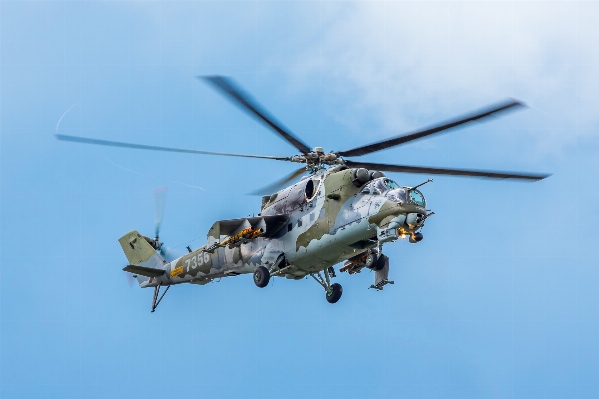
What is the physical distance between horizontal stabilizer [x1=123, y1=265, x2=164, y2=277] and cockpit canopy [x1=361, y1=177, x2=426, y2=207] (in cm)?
1267

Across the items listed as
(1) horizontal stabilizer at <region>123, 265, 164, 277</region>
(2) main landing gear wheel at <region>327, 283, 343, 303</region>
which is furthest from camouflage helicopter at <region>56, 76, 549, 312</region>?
(1) horizontal stabilizer at <region>123, 265, 164, 277</region>

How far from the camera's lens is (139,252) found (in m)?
41.8

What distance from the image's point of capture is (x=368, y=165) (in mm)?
33719

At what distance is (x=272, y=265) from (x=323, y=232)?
10.2 feet

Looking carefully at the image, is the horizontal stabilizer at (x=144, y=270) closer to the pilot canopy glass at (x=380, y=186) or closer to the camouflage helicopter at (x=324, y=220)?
the camouflage helicopter at (x=324, y=220)

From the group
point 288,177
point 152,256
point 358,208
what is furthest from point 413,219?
point 152,256

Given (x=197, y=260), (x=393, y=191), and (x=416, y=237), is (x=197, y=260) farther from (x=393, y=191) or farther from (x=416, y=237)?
(x=416, y=237)

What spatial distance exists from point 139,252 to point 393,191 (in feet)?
56.2

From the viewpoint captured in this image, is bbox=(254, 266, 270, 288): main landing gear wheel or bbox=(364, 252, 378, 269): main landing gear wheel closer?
bbox=(364, 252, 378, 269): main landing gear wheel

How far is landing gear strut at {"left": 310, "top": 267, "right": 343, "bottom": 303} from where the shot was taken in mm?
33969

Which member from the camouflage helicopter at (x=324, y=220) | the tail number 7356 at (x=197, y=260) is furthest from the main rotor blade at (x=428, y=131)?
the tail number 7356 at (x=197, y=260)

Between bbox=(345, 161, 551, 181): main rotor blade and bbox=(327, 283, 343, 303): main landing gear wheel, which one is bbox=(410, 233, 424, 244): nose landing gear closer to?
bbox=(345, 161, 551, 181): main rotor blade

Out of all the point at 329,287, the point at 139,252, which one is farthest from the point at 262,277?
the point at 139,252

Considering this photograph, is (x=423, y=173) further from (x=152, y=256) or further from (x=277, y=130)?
(x=152, y=256)
